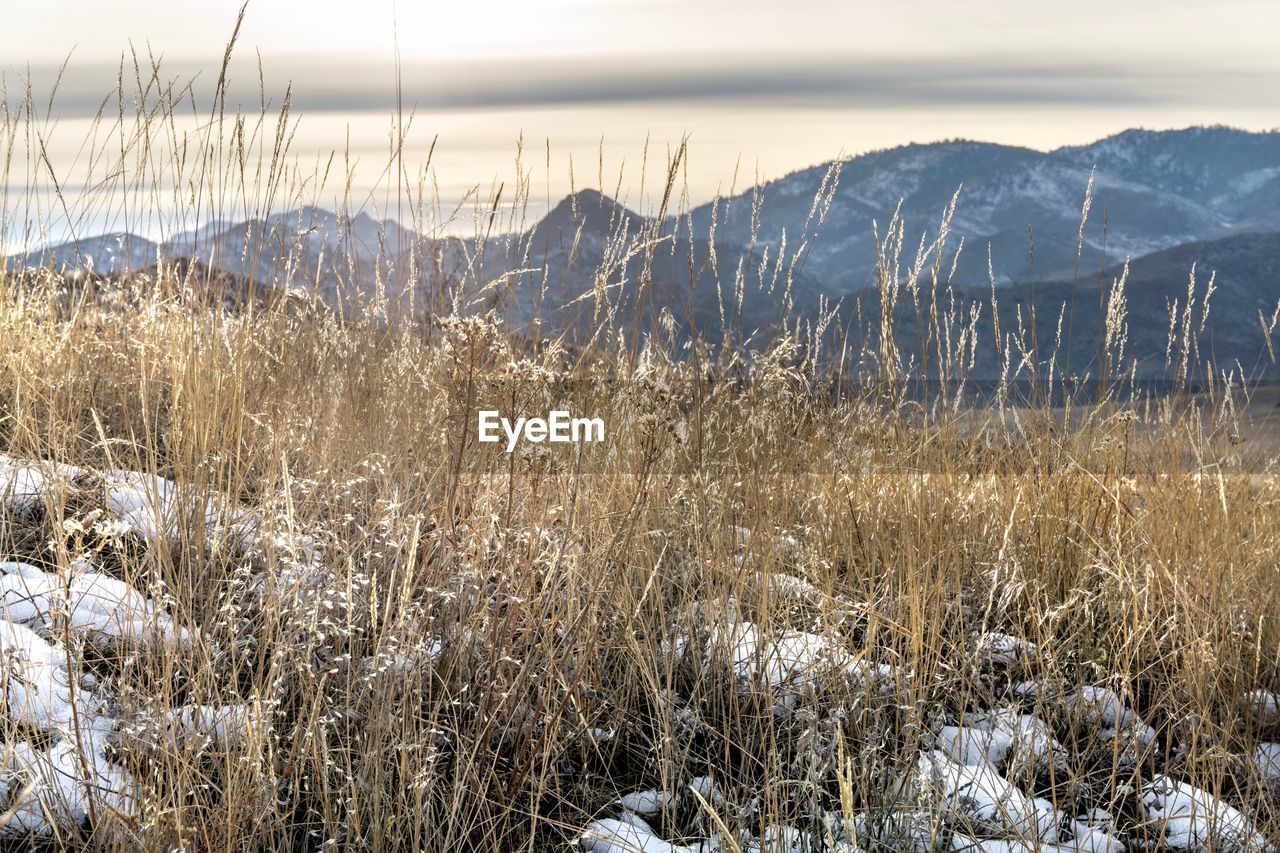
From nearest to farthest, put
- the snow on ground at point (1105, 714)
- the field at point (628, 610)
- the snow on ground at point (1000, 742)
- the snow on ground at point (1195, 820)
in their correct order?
the field at point (628, 610), the snow on ground at point (1195, 820), the snow on ground at point (1000, 742), the snow on ground at point (1105, 714)

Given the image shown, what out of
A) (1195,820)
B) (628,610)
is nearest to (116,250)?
(628,610)

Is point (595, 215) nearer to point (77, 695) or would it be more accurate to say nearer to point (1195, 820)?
point (77, 695)

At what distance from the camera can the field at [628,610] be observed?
6.01ft

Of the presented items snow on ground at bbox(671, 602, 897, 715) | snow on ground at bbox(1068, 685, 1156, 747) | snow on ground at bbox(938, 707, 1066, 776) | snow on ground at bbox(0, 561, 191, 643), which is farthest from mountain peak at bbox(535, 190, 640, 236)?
snow on ground at bbox(1068, 685, 1156, 747)

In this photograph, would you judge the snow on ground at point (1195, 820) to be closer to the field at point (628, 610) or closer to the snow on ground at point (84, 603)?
the field at point (628, 610)

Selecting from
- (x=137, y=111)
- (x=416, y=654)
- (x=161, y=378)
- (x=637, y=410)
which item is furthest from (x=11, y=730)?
(x=137, y=111)

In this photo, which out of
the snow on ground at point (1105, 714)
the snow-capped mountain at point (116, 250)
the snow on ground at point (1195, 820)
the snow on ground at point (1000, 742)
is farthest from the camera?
the snow-capped mountain at point (116, 250)

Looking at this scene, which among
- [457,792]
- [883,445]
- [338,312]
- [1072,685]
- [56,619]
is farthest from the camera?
[338,312]

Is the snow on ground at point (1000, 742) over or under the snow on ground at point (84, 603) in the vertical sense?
under

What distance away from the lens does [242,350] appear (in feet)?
9.80

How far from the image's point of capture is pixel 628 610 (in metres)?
2.33

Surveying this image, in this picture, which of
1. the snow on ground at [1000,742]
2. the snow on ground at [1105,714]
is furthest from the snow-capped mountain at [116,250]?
the snow on ground at [1105,714]

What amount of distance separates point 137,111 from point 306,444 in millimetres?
1236

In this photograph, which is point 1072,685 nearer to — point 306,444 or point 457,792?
point 457,792
